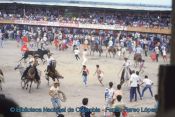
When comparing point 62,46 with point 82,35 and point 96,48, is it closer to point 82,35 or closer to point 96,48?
point 96,48

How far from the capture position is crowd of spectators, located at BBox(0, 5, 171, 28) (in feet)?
124

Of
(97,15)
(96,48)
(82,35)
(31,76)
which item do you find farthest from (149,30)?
(31,76)

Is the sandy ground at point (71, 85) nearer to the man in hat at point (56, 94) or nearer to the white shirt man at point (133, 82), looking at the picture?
the white shirt man at point (133, 82)

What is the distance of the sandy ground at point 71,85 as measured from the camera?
48.9 feet

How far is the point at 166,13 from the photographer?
38344 millimetres

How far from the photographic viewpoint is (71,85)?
1839 centimetres

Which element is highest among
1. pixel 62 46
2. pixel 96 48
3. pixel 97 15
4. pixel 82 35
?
pixel 97 15

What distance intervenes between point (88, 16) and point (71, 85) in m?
23.3

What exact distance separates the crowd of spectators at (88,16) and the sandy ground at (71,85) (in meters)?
9.51

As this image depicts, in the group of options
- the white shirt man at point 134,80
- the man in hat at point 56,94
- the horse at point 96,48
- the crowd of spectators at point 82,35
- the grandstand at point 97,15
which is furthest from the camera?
the grandstand at point 97,15

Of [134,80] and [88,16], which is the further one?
[88,16]

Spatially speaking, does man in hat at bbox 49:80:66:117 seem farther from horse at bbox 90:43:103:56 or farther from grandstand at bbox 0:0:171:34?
grandstand at bbox 0:0:171:34

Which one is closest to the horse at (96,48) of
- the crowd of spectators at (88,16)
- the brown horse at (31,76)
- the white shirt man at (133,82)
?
the crowd of spectators at (88,16)

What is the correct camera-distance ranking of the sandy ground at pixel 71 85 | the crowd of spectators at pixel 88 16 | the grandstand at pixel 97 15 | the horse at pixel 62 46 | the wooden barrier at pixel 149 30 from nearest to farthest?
the sandy ground at pixel 71 85, the horse at pixel 62 46, the wooden barrier at pixel 149 30, the grandstand at pixel 97 15, the crowd of spectators at pixel 88 16
